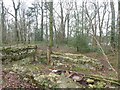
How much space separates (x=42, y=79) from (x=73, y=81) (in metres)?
1.14

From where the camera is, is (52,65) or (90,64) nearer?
(52,65)

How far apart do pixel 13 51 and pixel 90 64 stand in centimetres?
420

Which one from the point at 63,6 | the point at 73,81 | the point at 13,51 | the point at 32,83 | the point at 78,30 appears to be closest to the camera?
the point at 73,81

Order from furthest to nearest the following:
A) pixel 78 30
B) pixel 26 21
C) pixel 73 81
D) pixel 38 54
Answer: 1. pixel 26 21
2. pixel 78 30
3. pixel 38 54
4. pixel 73 81

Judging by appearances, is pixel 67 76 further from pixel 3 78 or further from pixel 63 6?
pixel 63 6

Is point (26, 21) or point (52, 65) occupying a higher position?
point (26, 21)

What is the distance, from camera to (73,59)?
1159 cm

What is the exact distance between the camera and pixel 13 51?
11.2 metres

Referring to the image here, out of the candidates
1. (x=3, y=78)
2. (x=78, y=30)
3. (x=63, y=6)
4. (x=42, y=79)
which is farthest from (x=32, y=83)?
(x=63, y=6)

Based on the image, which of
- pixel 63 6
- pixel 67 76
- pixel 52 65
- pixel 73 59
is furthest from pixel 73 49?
pixel 63 6

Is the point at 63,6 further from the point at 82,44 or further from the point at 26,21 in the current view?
the point at 82,44

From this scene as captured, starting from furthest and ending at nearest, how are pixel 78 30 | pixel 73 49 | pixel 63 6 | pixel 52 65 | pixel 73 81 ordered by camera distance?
pixel 63 6 < pixel 73 49 < pixel 78 30 < pixel 52 65 < pixel 73 81

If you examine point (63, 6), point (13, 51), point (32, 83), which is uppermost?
point (63, 6)

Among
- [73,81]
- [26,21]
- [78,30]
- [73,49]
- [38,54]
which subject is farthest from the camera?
[26,21]
